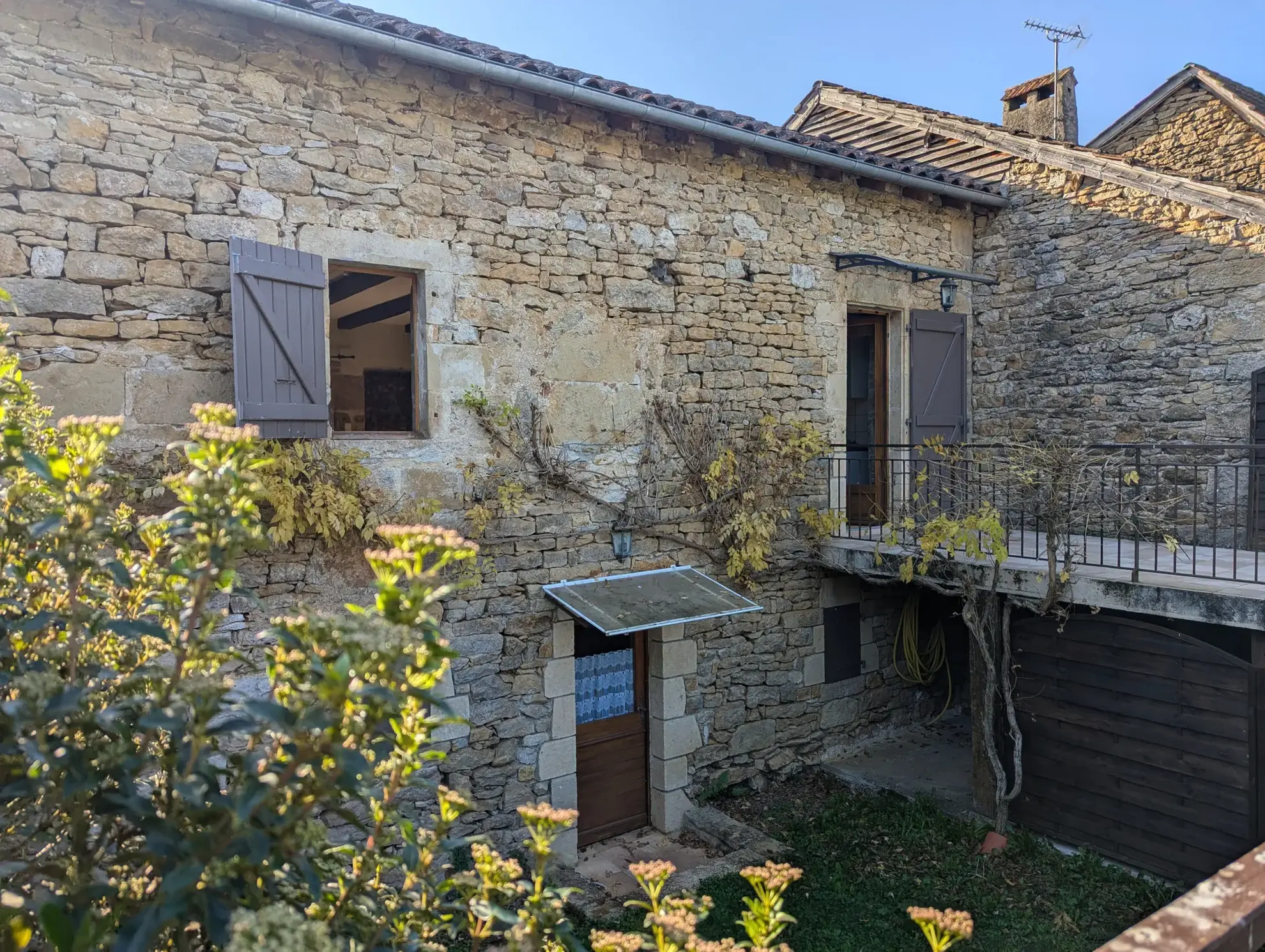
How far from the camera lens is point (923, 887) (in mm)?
5293

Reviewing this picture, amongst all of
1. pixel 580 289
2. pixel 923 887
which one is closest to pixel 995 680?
pixel 923 887

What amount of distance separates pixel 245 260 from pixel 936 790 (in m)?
6.32

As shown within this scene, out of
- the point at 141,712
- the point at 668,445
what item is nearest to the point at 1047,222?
the point at 668,445

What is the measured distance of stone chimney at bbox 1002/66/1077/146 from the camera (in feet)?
32.3

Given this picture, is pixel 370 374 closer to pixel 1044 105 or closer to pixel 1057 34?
pixel 1044 105

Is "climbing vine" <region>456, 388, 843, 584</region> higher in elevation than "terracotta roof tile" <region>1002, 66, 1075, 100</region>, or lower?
lower

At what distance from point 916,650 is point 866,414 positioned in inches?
93.6

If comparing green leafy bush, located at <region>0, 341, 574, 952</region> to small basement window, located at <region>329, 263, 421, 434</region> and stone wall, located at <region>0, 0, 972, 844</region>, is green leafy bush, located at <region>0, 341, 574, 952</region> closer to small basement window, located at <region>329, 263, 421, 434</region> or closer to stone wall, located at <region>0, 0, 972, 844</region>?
stone wall, located at <region>0, 0, 972, 844</region>

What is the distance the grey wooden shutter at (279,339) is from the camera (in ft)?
14.5

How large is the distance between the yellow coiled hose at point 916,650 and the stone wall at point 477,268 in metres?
0.25

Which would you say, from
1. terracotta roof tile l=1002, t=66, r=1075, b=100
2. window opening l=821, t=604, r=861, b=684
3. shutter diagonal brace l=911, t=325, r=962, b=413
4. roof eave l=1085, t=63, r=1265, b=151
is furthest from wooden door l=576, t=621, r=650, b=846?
terracotta roof tile l=1002, t=66, r=1075, b=100

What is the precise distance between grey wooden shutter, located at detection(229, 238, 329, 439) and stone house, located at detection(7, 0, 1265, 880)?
21 mm

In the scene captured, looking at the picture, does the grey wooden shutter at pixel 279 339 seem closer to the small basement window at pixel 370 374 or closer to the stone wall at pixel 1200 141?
the small basement window at pixel 370 374

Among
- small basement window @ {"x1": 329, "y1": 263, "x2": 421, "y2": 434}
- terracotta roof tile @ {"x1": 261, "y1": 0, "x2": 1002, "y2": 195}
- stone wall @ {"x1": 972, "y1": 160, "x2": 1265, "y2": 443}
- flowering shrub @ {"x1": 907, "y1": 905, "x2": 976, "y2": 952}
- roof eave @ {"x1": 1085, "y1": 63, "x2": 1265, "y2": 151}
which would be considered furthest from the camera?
small basement window @ {"x1": 329, "y1": 263, "x2": 421, "y2": 434}
